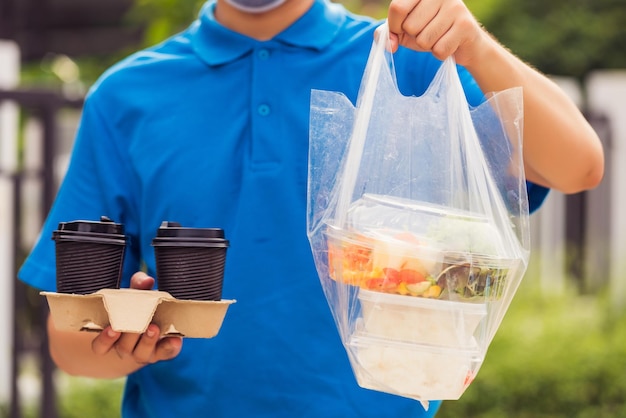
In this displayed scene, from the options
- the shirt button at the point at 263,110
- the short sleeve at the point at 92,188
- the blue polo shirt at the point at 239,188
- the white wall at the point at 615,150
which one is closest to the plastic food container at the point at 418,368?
the blue polo shirt at the point at 239,188

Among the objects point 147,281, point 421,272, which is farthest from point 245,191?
point 421,272

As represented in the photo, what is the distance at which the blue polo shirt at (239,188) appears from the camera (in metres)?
1.71

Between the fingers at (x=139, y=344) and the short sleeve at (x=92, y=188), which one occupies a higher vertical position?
the short sleeve at (x=92, y=188)

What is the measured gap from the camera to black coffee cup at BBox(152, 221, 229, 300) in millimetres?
1435

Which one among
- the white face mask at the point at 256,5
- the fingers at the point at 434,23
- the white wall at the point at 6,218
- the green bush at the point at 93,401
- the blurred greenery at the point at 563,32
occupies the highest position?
the blurred greenery at the point at 563,32

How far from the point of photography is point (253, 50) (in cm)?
181

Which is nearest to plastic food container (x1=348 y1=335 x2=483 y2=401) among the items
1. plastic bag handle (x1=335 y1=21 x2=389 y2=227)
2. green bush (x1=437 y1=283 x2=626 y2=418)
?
plastic bag handle (x1=335 y1=21 x2=389 y2=227)

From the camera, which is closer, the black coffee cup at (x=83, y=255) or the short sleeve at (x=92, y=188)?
the black coffee cup at (x=83, y=255)

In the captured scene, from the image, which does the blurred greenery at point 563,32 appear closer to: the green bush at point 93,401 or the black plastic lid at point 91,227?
the green bush at point 93,401

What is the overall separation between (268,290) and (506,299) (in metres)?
0.46

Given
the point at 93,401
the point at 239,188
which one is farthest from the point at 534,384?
the point at 239,188

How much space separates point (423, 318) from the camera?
1.37 m

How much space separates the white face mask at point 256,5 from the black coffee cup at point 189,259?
0.54m

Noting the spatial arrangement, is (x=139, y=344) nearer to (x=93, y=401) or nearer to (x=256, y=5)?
(x=256, y=5)
